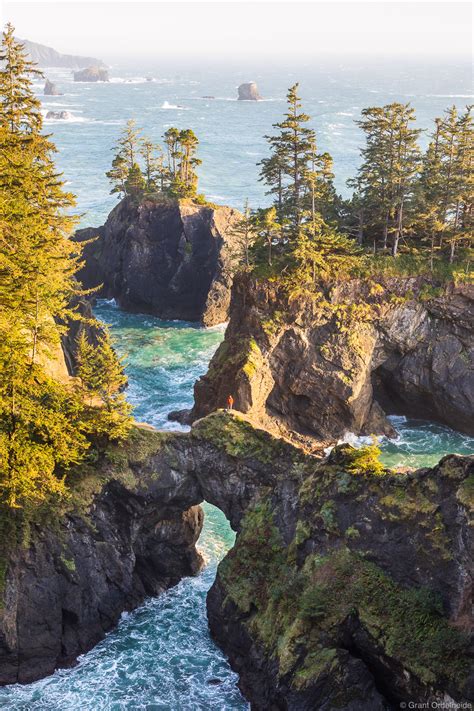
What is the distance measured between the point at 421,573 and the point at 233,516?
1335 centimetres

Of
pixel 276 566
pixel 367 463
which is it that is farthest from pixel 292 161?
pixel 276 566

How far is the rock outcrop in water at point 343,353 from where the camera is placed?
Answer: 58.5 meters

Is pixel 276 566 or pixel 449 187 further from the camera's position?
pixel 449 187

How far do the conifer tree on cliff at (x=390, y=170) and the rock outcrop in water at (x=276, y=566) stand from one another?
29.1m

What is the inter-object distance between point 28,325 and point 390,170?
35.5m

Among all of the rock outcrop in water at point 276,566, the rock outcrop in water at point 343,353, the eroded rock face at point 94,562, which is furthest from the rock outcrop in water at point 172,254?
the rock outcrop in water at point 276,566

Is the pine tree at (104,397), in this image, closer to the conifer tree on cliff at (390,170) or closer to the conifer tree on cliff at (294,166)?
the conifer tree on cliff at (294,166)

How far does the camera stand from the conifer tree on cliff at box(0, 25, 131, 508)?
37.2 m

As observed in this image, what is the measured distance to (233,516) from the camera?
41344 millimetres

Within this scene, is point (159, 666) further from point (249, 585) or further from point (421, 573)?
point (421, 573)

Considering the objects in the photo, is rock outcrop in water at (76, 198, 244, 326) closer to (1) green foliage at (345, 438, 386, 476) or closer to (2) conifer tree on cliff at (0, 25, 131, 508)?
(2) conifer tree on cliff at (0, 25, 131, 508)

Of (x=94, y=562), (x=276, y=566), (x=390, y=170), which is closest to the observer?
(x=276, y=566)

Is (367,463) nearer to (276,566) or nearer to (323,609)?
(323,609)

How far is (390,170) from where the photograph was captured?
6088 centimetres
